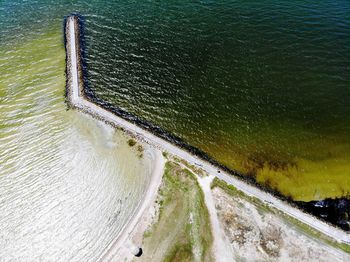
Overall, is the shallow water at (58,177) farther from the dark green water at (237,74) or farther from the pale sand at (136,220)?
the dark green water at (237,74)

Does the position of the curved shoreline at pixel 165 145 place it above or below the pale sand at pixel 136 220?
above

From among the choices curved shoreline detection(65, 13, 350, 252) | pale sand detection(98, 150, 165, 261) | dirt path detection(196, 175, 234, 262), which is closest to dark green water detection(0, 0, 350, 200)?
curved shoreline detection(65, 13, 350, 252)

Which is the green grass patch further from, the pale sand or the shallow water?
the shallow water

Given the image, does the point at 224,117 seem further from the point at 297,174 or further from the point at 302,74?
the point at 302,74

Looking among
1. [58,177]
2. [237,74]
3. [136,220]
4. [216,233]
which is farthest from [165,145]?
[237,74]

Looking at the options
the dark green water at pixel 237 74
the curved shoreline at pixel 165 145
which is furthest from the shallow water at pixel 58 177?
the dark green water at pixel 237 74

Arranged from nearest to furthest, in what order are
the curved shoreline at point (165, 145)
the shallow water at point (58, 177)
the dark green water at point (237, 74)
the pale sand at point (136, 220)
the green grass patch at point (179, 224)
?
the green grass patch at point (179, 224) → the pale sand at point (136, 220) → the curved shoreline at point (165, 145) → the shallow water at point (58, 177) → the dark green water at point (237, 74)
